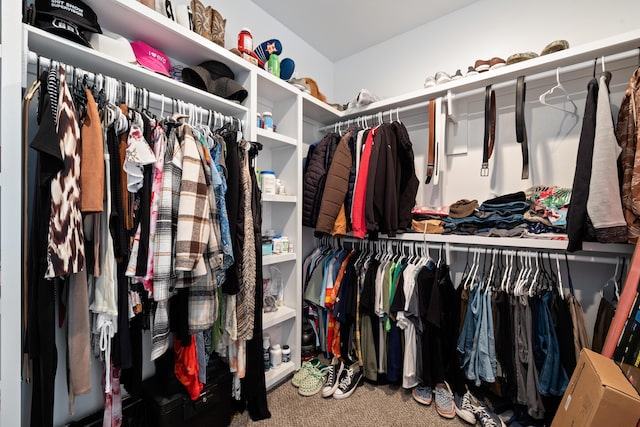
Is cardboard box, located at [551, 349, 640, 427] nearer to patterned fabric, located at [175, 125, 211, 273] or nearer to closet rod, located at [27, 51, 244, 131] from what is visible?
patterned fabric, located at [175, 125, 211, 273]

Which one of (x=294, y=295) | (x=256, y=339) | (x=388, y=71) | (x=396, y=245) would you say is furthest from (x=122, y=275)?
(x=388, y=71)

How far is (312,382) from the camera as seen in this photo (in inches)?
68.4

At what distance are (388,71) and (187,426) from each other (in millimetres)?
2778

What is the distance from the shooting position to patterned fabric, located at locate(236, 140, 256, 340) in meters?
1.30

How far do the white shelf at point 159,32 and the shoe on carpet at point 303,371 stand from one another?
6.53 ft

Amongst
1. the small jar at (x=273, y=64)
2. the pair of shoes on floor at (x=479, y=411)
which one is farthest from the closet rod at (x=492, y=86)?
the pair of shoes on floor at (x=479, y=411)

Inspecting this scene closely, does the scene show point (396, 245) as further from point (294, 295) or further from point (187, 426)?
point (187, 426)

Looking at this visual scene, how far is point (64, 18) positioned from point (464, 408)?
8.49ft

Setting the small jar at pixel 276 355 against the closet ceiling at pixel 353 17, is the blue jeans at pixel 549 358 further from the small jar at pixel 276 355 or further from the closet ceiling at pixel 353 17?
the closet ceiling at pixel 353 17

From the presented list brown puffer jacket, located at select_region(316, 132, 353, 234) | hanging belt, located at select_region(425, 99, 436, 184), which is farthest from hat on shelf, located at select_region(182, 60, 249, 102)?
hanging belt, located at select_region(425, 99, 436, 184)

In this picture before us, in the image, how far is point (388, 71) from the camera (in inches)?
91.3

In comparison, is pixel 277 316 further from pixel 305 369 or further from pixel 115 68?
pixel 115 68

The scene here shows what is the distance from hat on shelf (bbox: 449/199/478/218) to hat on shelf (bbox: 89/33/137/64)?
189 centimetres

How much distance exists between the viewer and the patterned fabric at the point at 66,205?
0.80m
